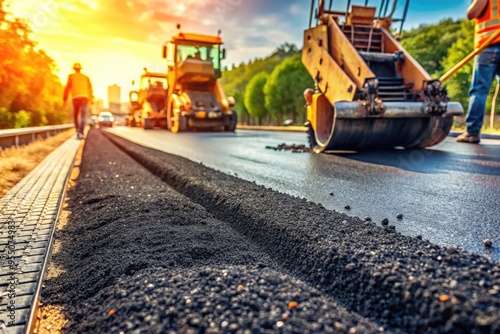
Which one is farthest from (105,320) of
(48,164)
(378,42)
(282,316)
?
Result: (378,42)

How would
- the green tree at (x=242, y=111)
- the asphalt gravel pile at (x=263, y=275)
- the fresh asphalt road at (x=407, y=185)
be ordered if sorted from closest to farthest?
the asphalt gravel pile at (x=263, y=275), the fresh asphalt road at (x=407, y=185), the green tree at (x=242, y=111)

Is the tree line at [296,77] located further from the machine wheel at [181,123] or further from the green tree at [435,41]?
the machine wheel at [181,123]

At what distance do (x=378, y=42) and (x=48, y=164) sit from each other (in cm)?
592

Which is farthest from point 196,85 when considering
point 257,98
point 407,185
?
point 257,98

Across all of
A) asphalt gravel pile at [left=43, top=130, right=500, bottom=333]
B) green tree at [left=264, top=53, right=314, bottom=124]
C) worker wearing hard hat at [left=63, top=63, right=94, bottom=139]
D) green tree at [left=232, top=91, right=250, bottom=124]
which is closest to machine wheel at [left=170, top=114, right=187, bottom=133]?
worker wearing hard hat at [left=63, top=63, right=94, bottom=139]

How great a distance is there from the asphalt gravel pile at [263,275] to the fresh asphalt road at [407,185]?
399 mm

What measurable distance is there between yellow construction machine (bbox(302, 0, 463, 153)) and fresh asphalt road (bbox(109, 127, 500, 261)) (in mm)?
340

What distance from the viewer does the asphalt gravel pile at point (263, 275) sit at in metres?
1.17

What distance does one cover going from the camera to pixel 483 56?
21.5 feet

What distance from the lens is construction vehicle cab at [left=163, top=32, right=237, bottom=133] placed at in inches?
620

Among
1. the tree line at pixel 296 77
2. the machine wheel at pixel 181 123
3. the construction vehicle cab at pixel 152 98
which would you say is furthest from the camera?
the tree line at pixel 296 77

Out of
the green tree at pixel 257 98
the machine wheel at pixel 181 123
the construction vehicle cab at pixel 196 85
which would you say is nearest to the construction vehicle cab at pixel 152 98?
the construction vehicle cab at pixel 196 85

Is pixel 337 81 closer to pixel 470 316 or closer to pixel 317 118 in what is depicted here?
pixel 317 118

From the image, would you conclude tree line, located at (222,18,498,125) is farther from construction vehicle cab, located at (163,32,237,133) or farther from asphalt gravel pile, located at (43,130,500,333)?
asphalt gravel pile, located at (43,130,500,333)
